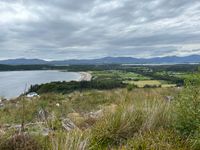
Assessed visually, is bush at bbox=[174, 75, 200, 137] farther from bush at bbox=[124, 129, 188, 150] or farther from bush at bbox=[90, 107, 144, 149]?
bush at bbox=[90, 107, 144, 149]

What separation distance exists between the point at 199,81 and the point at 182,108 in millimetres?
555

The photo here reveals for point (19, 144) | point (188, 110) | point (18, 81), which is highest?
point (188, 110)

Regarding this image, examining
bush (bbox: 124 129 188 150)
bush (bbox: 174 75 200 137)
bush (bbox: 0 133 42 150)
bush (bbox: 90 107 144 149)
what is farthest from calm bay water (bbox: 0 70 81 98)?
bush (bbox: 174 75 200 137)

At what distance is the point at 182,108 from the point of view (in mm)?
5461

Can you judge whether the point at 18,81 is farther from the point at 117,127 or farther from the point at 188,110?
the point at 188,110

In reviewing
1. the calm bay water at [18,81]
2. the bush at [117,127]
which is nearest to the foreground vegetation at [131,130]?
the bush at [117,127]

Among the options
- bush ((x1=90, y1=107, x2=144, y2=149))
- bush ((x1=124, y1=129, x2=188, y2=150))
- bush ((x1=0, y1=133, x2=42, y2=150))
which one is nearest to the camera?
bush ((x1=0, y1=133, x2=42, y2=150))

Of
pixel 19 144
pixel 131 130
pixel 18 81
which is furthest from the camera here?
pixel 18 81

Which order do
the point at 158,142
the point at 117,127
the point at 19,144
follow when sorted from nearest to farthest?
the point at 19,144 < the point at 158,142 < the point at 117,127

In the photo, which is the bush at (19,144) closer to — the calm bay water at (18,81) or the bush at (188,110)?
the calm bay water at (18,81)

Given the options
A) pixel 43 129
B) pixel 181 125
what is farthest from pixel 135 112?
pixel 43 129

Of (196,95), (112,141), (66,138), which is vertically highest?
(196,95)

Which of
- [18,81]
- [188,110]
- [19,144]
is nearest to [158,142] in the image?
[188,110]

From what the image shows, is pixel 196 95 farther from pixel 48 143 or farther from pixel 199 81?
pixel 48 143
